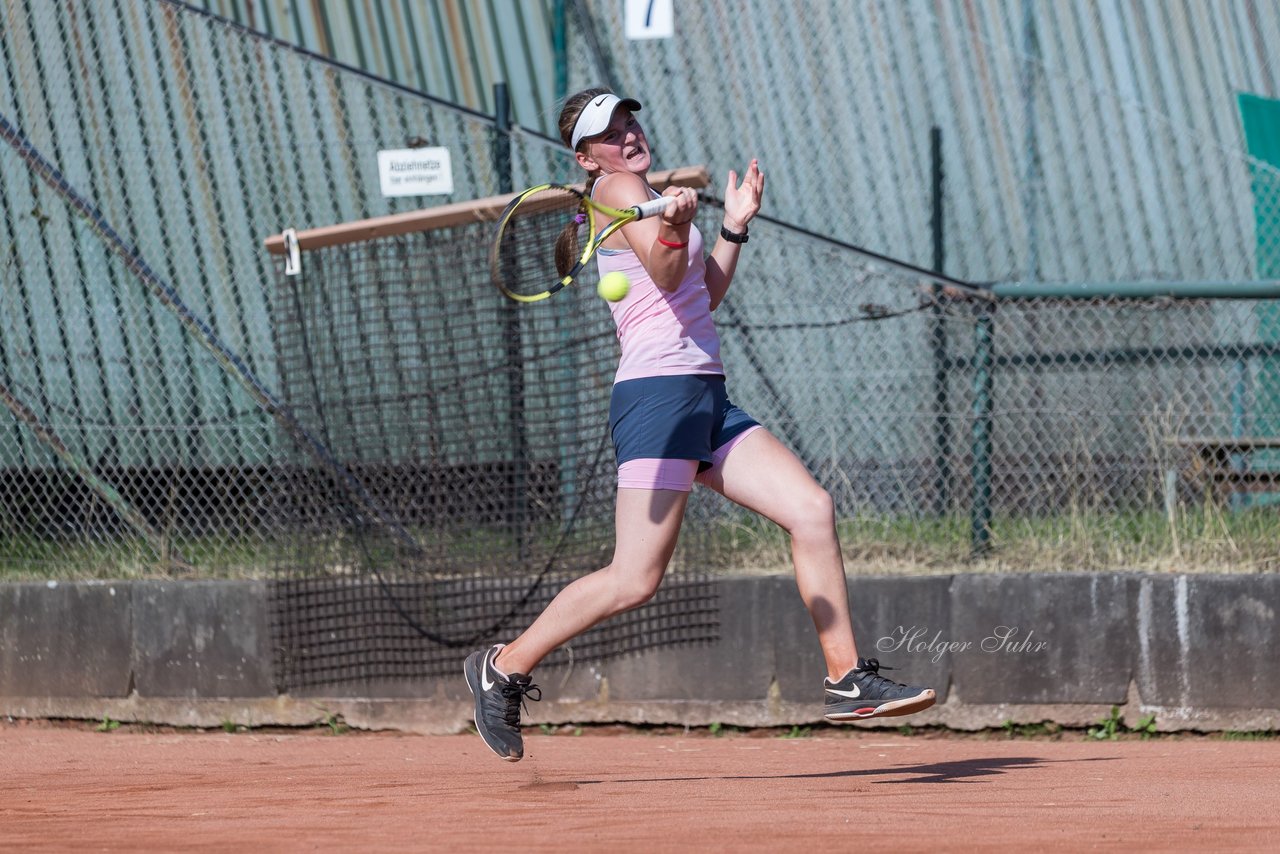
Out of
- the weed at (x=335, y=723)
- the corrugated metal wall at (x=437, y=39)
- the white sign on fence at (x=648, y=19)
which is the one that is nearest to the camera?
the weed at (x=335, y=723)

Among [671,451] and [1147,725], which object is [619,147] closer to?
[671,451]

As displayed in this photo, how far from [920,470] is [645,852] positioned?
350 cm

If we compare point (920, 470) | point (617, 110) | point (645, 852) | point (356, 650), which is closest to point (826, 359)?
point (920, 470)

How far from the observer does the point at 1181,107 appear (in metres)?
9.13

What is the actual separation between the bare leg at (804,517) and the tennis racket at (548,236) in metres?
0.74

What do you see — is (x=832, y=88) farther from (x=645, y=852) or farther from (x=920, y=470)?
(x=645, y=852)

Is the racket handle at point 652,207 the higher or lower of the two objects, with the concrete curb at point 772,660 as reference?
higher

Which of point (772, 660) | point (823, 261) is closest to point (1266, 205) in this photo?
point (823, 261)

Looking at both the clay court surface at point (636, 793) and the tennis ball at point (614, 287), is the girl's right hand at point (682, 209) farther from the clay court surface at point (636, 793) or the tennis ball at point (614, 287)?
the clay court surface at point (636, 793)

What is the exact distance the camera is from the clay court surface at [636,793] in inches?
157

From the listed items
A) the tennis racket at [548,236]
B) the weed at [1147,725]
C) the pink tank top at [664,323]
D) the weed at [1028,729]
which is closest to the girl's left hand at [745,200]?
the pink tank top at [664,323]

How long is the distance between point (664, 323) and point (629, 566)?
70 centimetres

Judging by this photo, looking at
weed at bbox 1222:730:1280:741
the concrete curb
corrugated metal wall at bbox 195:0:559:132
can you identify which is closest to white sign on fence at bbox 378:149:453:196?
corrugated metal wall at bbox 195:0:559:132

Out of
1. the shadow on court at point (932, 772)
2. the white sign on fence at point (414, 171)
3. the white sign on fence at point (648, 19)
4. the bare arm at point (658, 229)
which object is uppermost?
the white sign on fence at point (648, 19)
